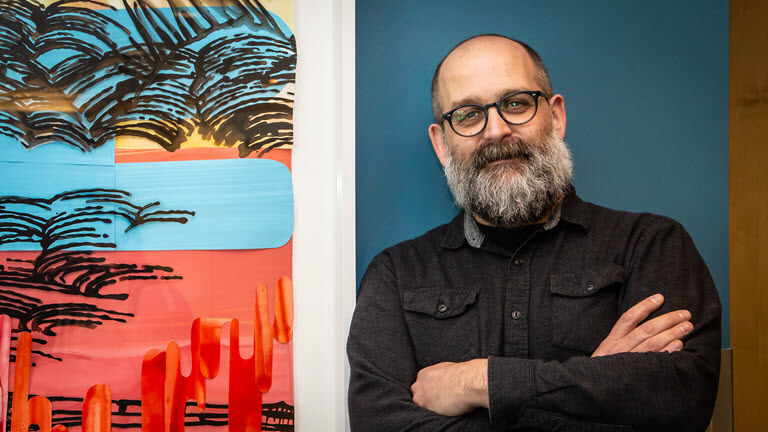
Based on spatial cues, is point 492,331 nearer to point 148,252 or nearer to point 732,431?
point 732,431

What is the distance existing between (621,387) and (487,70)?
0.79m

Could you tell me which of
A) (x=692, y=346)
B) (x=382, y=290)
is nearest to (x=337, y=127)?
(x=382, y=290)

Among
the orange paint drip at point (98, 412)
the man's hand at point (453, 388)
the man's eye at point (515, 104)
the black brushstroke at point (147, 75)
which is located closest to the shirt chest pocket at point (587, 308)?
the man's hand at point (453, 388)

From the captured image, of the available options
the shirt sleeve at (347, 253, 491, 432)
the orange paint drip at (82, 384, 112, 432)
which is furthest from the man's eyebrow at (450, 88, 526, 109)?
Answer: the orange paint drip at (82, 384, 112, 432)

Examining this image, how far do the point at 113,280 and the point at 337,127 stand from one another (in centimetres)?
79

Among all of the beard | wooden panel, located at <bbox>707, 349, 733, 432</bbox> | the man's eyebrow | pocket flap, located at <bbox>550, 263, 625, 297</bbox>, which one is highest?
the man's eyebrow

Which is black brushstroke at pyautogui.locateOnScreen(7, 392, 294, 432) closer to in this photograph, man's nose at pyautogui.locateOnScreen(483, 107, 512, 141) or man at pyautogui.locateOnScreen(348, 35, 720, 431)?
man at pyautogui.locateOnScreen(348, 35, 720, 431)

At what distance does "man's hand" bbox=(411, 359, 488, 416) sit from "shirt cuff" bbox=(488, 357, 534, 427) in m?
0.02

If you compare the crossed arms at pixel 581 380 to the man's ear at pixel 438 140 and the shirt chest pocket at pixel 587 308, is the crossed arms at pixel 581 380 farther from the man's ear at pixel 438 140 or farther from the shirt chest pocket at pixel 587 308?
the man's ear at pixel 438 140

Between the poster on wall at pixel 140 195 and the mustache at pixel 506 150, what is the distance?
0.56 meters

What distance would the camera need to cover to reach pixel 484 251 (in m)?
1.16

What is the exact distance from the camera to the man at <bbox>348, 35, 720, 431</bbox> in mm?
853

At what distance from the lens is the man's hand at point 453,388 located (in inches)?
35.6

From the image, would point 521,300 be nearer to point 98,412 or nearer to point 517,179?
point 517,179
